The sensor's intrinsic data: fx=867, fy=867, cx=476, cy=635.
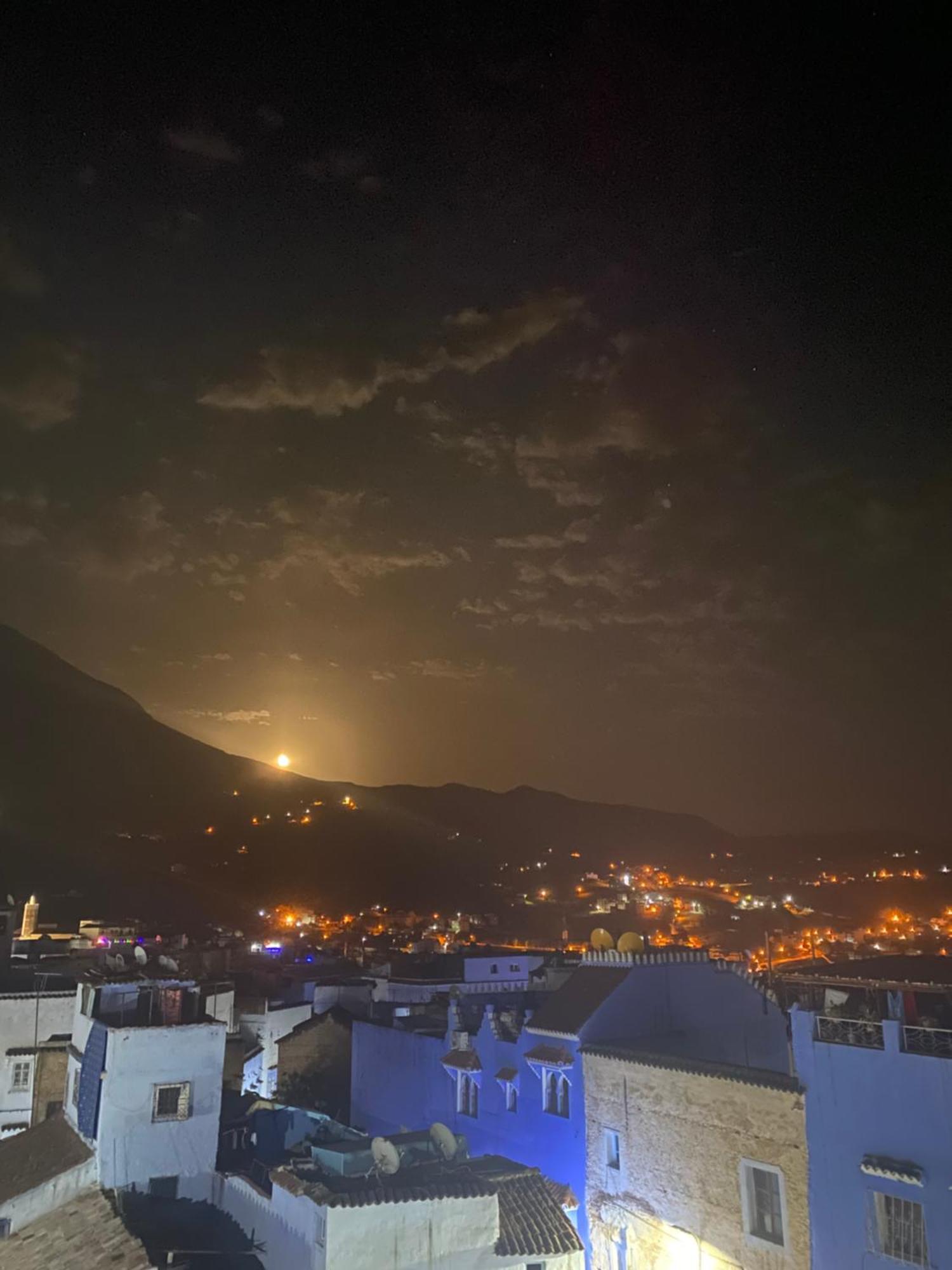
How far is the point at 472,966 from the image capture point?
45.7m

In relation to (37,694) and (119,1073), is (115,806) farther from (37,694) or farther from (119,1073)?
(119,1073)

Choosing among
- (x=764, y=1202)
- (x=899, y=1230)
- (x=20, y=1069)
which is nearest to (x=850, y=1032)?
(x=899, y=1230)

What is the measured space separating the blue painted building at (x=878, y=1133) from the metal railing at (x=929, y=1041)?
0.06 ft

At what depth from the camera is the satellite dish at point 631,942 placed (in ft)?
88.2

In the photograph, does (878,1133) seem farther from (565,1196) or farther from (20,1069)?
(20,1069)

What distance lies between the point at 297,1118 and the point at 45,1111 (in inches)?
289

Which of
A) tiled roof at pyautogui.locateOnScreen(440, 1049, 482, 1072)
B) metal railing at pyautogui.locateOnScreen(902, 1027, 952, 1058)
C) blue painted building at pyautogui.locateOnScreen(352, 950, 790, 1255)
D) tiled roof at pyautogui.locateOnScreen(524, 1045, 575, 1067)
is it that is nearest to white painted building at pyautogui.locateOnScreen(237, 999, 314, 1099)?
blue painted building at pyautogui.locateOnScreen(352, 950, 790, 1255)

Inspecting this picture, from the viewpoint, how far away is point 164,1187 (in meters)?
21.1

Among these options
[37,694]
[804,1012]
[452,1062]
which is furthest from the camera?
[37,694]

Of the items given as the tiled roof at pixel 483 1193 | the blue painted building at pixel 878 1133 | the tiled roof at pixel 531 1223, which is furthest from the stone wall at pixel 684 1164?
the tiled roof at pixel 531 1223

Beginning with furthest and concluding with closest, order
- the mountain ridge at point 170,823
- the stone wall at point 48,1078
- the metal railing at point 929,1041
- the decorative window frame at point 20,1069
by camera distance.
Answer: the mountain ridge at point 170,823
the decorative window frame at point 20,1069
the stone wall at point 48,1078
the metal railing at point 929,1041

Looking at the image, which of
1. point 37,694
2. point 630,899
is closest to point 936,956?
point 630,899

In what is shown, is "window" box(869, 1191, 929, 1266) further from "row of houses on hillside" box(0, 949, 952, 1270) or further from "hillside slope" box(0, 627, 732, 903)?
"hillside slope" box(0, 627, 732, 903)

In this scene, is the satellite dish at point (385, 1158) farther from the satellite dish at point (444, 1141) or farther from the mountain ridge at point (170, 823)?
the mountain ridge at point (170, 823)
